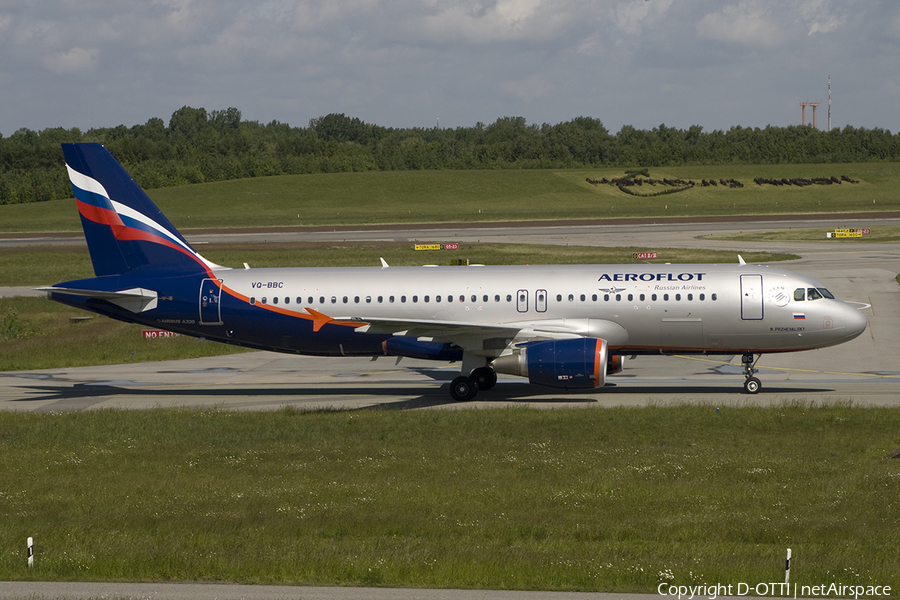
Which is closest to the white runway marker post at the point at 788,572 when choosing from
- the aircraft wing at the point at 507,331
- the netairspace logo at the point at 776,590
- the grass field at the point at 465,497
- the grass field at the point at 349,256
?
the netairspace logo at the point at 776,590

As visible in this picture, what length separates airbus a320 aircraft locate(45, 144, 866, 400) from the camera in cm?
3086

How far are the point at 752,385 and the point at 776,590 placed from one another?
1961 centimetres

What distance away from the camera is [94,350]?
43969 mm

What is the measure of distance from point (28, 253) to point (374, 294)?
224 feet

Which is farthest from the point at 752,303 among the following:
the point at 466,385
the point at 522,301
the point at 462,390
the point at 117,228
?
the point at 117,228

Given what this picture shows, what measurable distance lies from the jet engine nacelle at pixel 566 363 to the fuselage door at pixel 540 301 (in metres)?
1.92

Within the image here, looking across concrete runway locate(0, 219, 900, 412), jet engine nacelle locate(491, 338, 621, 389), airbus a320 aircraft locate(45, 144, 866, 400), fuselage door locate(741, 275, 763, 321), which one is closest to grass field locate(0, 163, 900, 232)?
concrete runway locate(0, 219, 900, 412)

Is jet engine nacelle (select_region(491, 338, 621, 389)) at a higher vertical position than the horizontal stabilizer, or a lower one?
lower

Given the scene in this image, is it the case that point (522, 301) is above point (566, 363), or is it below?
above

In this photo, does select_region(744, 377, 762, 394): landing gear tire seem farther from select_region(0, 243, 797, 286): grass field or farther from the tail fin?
select_region(0, 243, 797, 286): grass field

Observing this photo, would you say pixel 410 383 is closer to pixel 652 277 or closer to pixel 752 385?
pixel 652 277

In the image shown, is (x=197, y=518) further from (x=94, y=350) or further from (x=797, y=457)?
(x=94, y=350)

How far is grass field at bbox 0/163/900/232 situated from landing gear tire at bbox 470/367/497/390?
10008cm

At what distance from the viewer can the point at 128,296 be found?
3319cm
